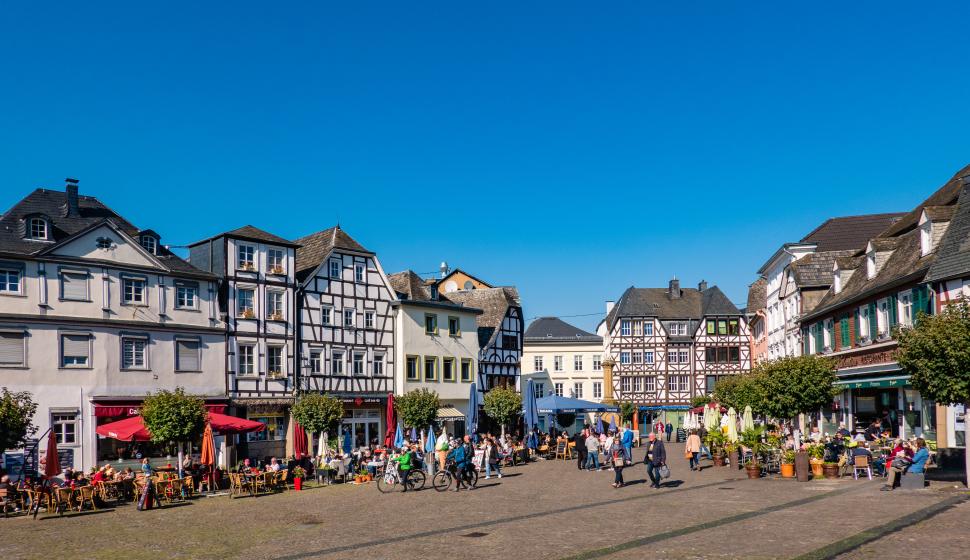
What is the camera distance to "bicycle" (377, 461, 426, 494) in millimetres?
27328

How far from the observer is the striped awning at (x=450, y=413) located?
48.5 m

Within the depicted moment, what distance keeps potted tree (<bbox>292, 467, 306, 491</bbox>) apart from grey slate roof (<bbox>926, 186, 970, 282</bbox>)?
20.7 metres

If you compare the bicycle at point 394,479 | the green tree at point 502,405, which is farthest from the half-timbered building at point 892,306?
the green tree at point 502,405

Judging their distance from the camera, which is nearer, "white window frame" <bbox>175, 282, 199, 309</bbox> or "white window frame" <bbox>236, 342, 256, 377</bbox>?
"white window frame" <bbox>175, 282, 199, 309</bbox>

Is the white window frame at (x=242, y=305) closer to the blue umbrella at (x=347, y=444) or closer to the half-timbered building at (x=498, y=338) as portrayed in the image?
the blue umbrella at (x=347, y=444)

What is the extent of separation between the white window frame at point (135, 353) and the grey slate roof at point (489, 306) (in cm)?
2333

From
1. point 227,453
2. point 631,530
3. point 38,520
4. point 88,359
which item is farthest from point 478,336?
point 631,530

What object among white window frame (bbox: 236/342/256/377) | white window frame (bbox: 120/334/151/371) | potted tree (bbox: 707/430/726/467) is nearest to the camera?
potted tree (bbox: 707/430/726/467)

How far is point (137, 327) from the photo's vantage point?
35406mm

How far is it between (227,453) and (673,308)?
161 ft

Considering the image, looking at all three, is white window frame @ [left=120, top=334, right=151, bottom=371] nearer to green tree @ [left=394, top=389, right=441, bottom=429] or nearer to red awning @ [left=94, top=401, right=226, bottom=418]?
red awning @ [left=94, top=401, right=226, bottom=418]

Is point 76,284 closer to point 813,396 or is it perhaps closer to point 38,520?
point 38,520

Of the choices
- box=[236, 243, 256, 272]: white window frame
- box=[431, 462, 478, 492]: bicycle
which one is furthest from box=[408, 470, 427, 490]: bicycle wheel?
box=[236, 243, 256, 272]: white window frame

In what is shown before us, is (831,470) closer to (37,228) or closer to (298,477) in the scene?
(298,477)
